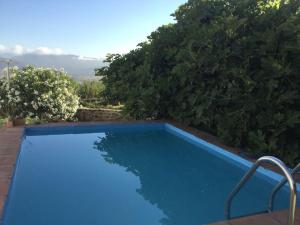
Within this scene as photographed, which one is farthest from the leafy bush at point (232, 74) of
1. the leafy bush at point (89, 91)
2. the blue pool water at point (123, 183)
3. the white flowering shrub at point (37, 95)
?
the leafy bush at point (89, 91)

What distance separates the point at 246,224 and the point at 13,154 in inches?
163

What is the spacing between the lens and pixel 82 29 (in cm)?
3125

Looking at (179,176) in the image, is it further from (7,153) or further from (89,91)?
(89,91)

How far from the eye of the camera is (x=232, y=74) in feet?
22.1

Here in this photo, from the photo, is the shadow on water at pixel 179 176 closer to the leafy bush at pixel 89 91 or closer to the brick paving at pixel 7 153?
the brick paving at pixel 7 153

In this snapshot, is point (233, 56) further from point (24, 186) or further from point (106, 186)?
point (24, 186)

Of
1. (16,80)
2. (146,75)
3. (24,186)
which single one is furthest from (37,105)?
(24,186)

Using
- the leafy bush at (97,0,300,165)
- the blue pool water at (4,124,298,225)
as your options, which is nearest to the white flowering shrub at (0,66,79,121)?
the blue pool water at (4,124,298,225)

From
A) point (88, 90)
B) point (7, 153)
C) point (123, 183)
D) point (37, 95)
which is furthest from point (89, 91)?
point (123, 183)

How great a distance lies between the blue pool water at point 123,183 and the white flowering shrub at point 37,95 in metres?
2.31

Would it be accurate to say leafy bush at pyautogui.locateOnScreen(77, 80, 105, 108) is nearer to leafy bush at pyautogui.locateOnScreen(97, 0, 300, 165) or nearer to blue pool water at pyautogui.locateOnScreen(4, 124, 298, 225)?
leafy bush at pyautogui.locateOnScreen(97, 0, 300, 165)

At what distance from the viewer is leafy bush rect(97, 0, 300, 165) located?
598cm

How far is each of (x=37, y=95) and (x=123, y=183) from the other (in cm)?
617

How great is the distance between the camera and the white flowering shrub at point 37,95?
10492 mm
